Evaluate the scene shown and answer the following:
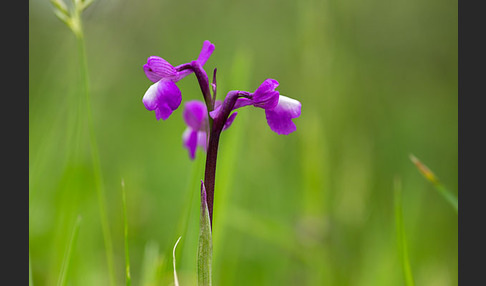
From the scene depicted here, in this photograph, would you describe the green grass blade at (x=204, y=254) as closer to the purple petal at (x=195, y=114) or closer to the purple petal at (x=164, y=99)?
the purple petal at (x=164, y=99)

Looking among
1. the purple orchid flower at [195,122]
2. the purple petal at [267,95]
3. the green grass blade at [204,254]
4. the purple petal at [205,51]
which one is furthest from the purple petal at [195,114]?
the green grass blade at [204,254]

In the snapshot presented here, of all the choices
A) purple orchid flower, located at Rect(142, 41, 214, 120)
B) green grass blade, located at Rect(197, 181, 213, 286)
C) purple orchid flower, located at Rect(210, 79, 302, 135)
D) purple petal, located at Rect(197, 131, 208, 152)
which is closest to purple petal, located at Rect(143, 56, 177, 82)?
purple orchid flower, located at Rect(142, 41, 214, 120)

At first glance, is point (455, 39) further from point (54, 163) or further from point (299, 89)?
point (54, 163)

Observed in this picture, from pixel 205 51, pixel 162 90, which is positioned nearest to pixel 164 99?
pixel 162 90

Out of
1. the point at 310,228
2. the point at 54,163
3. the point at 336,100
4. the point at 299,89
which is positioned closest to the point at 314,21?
the point at 310,228

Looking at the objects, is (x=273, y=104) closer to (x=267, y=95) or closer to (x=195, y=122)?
(x=267, y=95)

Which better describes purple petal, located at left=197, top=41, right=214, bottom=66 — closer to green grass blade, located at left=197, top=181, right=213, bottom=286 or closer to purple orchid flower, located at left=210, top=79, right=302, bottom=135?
purple orchid flower, located at left=210, top=79, right=302, bottom=135

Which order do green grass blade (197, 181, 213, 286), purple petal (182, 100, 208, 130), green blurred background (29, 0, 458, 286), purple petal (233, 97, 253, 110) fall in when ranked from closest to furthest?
green grass blade (197, 181, 213, 286)
purple petal (233, 97, 253, 110)
purple petal (182, 100, 208, 130)
green blurred background (29, 0, 458, 286)

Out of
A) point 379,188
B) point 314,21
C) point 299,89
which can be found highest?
point 314,21
